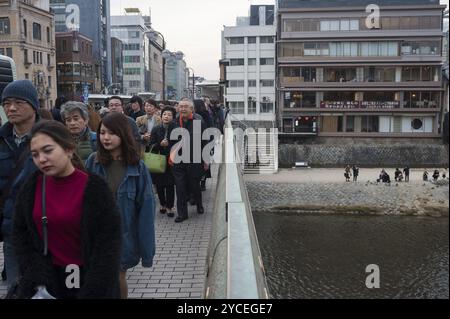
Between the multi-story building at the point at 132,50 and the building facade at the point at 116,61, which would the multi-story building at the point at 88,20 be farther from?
the multi-story building at the point at 132,50

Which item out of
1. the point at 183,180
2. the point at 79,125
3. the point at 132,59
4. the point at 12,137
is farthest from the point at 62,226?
the point at 132,59

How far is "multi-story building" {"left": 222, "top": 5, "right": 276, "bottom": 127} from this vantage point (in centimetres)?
5066

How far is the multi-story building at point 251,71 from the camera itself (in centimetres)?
5066

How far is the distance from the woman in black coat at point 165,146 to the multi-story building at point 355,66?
120 feet

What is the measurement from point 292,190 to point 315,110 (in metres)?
11.2

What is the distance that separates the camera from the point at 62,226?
101 inches

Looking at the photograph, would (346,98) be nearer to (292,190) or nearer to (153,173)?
(292,190)

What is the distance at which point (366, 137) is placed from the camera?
4453 cm

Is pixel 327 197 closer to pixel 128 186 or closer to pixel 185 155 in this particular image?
pixel 185 155

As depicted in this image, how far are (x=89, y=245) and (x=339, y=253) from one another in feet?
81.9

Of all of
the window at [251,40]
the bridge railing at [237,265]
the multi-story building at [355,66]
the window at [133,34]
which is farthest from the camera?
the window at [133,34]

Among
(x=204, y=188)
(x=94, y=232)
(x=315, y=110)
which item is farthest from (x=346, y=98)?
(x=94, y=232)

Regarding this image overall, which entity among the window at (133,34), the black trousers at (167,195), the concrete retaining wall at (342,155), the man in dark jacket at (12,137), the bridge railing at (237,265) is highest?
the window at (133,34)

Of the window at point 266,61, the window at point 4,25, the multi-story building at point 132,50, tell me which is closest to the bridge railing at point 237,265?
the window at point 4,25
